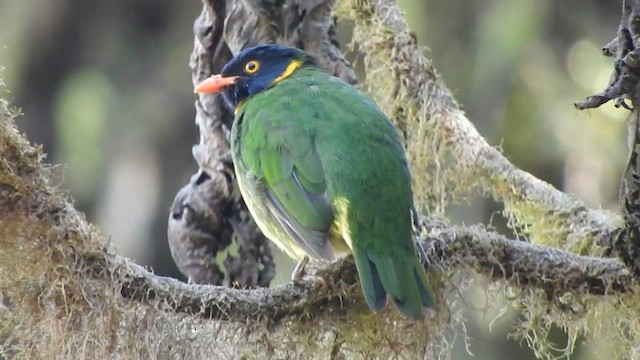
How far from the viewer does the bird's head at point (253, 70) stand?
4148 mm

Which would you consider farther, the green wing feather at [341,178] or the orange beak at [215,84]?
the orange beak at [215,84]

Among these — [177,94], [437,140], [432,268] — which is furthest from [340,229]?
Answer: [177,94]

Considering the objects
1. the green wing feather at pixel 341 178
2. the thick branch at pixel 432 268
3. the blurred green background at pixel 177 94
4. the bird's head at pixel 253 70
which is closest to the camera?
the thick branch at pixel 432 268

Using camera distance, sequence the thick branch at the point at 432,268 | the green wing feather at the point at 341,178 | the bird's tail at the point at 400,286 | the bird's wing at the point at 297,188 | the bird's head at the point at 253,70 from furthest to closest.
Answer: the bird's head at the point at 253,70 → the bird's wing at the point at 297,188 → the green wing feather at the point at 341,178 → the bird's tail at the point at 400,286 → the thick branch at the point at 432,268

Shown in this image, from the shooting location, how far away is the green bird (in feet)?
11.0

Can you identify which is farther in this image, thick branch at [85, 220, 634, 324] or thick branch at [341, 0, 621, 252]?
thick branch at [341, 0, 621, 252]

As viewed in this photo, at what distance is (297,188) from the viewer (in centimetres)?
366

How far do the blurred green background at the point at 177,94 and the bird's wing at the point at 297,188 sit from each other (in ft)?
7.26

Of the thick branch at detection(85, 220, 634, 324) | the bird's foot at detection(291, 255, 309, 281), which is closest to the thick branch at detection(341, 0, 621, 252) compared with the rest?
the thick branch at detection(85, 220, 634, 324)

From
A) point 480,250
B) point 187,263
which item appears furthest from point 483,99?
point 480,250

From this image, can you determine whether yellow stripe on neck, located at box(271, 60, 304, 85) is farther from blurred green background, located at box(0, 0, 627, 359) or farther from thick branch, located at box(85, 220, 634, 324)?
blurred green background, located at box(0, 0, 627, 359)

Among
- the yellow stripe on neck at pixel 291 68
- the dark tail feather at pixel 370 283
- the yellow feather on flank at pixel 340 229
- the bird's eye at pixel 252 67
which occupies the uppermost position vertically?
the yellow stripe on neck at pixel 291 68

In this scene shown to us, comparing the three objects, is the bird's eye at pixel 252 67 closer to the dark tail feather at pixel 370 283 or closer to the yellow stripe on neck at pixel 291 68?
the yellow stripe on neck at pixel 291 68

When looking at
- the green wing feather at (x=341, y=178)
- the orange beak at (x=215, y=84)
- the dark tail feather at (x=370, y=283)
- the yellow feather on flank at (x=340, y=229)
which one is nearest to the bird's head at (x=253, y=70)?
the orange beak at (x=215, y=84)
